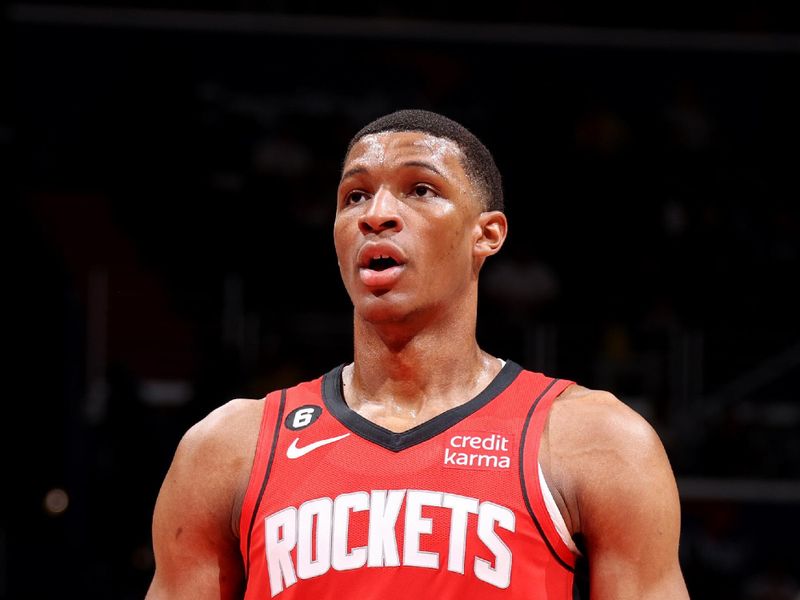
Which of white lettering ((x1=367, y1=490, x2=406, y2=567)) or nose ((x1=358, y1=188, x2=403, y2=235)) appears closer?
white lettering ((x1=367, y1=490, x2=406, y2=567))

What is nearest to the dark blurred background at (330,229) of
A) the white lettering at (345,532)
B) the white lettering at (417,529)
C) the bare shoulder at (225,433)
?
the bare shoulder at (225,433)

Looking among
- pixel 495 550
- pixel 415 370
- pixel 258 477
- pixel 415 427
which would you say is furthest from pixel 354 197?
pixel 495 550

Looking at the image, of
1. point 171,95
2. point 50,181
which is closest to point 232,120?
point 171,95

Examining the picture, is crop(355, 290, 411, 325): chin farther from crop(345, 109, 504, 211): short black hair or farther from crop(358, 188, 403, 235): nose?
crop(345, 109, 504, 211): short black hair

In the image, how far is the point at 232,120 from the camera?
10266mm

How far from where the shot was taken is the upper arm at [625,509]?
2535mm

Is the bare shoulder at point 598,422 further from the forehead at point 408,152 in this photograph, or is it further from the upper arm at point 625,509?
the forehead at point 408,152

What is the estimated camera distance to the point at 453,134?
288 cm

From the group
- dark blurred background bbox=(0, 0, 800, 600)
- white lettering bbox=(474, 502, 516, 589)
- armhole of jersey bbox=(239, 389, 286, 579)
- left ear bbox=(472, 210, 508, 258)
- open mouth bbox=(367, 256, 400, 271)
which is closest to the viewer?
white lettering bbox=(474, 502, 516, 589)

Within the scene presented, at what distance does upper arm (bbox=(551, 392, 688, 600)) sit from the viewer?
2.54 m

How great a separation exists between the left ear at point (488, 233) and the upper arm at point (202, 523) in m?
0.69

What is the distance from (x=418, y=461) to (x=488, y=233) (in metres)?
0.60

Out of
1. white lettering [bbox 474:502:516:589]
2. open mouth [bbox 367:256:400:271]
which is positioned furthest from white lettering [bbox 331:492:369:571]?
open mouth [bbox 367:256:400:271]

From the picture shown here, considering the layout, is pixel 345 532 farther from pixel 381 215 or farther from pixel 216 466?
pixel 381 215
